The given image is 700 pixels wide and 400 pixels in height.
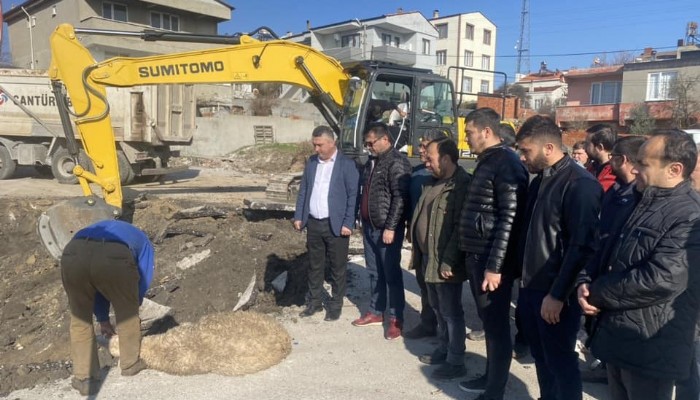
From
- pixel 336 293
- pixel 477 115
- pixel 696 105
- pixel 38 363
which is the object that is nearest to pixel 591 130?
pixel 477 115

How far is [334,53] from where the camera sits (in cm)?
3928

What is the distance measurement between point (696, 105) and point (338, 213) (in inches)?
1168

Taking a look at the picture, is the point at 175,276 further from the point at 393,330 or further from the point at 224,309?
the point at 393,330

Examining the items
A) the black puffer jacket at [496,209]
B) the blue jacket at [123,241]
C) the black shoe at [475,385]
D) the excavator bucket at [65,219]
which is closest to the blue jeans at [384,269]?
the black shoe at [475,385]

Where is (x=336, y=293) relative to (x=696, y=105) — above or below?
below

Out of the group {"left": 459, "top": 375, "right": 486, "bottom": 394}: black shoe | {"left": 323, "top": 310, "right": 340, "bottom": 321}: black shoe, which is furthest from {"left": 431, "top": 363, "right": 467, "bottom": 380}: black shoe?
{"left": 323, "top": 310, "right": 340, "bottom": 321}: black shoe

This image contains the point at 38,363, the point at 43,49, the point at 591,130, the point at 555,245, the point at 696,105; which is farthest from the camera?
the point at 43,49

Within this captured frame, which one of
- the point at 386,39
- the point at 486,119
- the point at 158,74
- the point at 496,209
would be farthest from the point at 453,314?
the point at 386,39

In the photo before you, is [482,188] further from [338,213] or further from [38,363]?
[38,363]

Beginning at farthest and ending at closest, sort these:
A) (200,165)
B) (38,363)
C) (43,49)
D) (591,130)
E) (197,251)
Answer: (43,49) < (200,165) < (197,251) < (591,130) < (38,363)

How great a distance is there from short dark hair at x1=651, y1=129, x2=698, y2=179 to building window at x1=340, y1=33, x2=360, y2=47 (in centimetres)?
4097

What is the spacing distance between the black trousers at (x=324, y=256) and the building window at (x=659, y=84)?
3137 cm

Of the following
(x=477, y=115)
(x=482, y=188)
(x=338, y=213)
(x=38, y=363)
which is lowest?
(x=38, y=363)

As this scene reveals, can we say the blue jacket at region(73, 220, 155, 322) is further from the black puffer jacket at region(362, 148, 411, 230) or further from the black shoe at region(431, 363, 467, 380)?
the black shoe at region(431, 363, 467, 380)
